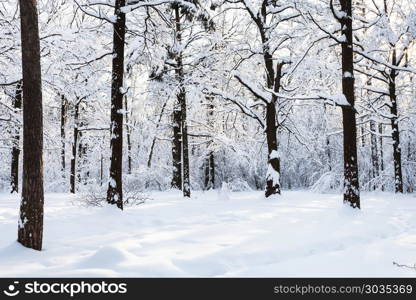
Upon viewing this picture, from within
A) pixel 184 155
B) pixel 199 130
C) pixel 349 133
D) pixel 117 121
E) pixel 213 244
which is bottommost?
→ pixel 213 244

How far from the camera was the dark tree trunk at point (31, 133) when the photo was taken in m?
5.58

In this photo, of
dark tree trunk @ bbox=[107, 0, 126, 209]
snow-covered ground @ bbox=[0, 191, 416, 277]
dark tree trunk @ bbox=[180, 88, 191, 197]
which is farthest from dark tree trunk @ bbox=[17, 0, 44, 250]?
dark tree trunk @ bbox=[180, 88, 191, 197]

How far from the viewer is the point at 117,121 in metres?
9.69

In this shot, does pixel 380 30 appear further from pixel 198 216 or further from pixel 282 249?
pixel 282 249

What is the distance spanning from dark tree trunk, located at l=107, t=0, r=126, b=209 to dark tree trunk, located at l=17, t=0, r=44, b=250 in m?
3.99

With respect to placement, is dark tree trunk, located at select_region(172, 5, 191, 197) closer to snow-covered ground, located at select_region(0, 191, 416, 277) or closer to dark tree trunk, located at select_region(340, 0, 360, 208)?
snow-covered ground, located at select_region(0, 191, 416, 277)

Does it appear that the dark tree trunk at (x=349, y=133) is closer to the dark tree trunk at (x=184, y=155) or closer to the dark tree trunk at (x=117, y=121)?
the dark tree trunk at (x=117, y=121)

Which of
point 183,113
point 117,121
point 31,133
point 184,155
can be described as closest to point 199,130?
point 183,113

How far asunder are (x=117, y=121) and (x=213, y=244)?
4.91 m

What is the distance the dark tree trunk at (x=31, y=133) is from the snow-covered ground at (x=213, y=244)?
30cm

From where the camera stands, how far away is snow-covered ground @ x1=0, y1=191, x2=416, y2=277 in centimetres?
467

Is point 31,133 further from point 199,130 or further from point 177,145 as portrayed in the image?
point 199,130

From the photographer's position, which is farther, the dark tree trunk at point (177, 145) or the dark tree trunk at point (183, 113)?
the dark tree trunk at point (177, 145)

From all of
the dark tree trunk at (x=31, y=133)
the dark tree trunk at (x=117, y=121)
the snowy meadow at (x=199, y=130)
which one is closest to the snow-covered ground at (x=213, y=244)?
the snowy meadow at (x=199, y=130)
